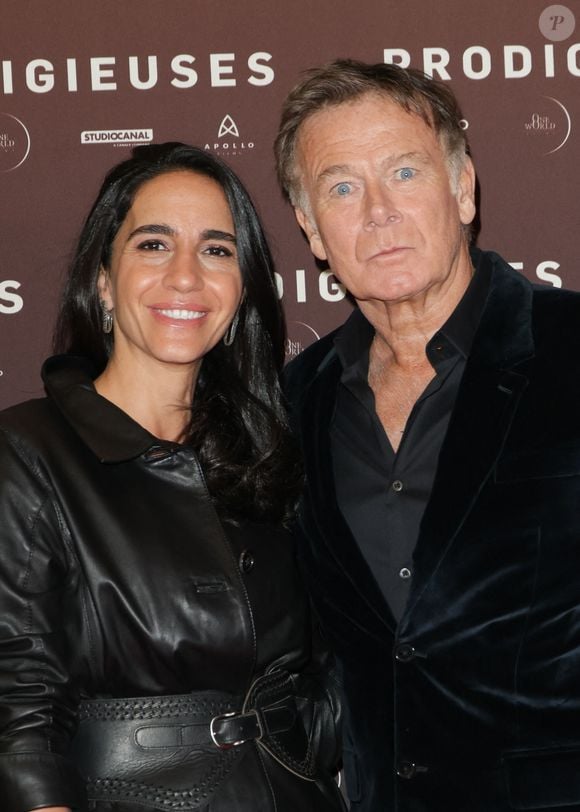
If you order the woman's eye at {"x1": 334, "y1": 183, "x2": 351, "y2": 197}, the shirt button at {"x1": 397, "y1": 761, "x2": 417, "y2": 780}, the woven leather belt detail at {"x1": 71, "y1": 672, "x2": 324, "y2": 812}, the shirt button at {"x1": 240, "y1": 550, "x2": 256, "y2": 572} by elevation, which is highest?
the woman's eye at {"x1": 334, "y1": 183, "x2": 351, "y2": 197}

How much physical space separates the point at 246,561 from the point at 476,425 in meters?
0.55

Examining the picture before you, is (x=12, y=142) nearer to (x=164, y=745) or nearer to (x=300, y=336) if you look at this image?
(x=300, y=336)

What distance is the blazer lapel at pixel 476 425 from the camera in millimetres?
2260

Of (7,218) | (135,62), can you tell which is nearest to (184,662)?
(7,218)

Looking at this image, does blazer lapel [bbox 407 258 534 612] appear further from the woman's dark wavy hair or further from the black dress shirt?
the woman's dark wavy hair

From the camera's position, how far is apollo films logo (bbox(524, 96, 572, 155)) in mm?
3045

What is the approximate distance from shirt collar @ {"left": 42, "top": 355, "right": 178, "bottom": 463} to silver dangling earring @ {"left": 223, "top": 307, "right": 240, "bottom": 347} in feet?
1.47

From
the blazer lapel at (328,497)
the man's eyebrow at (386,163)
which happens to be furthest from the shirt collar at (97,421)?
→ the man's eyebrow at (386,163)

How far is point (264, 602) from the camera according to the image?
93.8 inches

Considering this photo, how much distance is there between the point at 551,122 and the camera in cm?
305

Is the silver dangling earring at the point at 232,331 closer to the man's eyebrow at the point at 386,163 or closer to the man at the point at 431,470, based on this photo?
the man at the point at 431,470

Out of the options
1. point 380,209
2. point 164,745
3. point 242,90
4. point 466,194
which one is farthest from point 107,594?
point 242,90

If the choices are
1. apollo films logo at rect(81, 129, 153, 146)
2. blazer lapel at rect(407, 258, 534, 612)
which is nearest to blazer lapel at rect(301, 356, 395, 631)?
blazer lapel at rect(407, 258, 534, 612)

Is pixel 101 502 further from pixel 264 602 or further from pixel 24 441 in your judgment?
pixel 264 602
